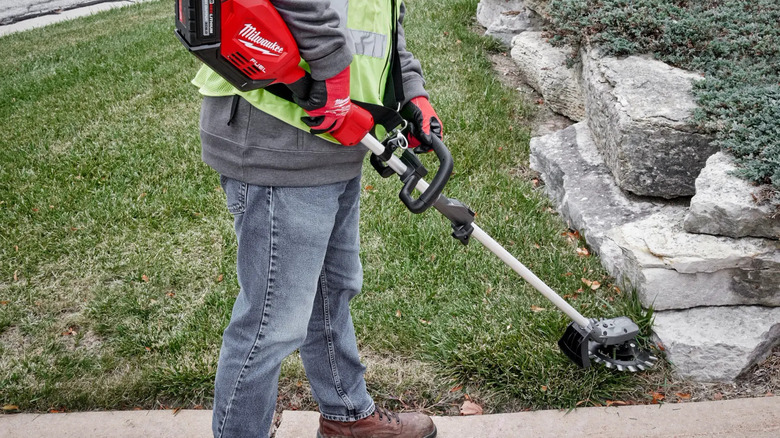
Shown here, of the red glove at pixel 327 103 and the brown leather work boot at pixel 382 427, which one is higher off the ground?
the red glove at pixel 327 103

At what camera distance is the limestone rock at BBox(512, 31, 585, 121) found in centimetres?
465

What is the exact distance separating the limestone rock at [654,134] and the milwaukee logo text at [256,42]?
7.55ft

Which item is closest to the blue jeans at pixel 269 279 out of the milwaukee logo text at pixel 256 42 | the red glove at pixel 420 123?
the red glove at pixel 420 123

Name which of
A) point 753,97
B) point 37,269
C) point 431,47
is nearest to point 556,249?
point 753,97

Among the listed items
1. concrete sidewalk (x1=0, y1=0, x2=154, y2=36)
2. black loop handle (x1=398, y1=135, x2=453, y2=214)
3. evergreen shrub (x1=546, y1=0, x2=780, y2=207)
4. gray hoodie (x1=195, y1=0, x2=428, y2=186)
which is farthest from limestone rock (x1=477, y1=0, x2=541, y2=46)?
concrete sidewalk (x1=0, y1=0, x2=154, y2=36)

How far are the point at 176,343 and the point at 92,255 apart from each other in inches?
41.0

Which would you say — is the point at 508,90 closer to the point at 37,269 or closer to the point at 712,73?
the point at 712,73

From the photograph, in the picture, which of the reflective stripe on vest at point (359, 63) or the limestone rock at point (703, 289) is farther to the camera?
the limestone rock at point (703, 289)

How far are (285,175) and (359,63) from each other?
1.17 feet

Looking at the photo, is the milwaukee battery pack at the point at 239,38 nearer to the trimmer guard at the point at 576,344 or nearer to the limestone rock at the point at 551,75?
the trimmer guard at the point at 576,344

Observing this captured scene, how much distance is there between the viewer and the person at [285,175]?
5.49ft

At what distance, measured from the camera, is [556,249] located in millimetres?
3475

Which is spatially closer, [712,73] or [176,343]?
[176,343]

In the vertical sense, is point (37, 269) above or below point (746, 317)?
below
